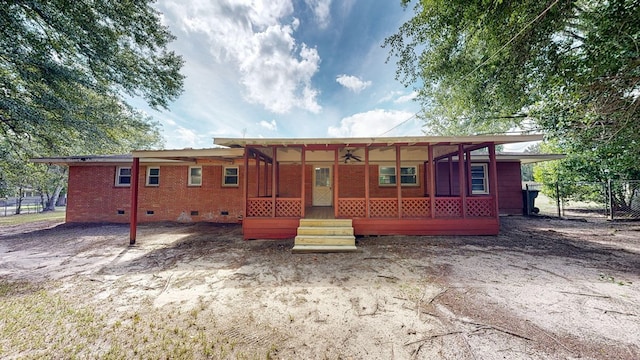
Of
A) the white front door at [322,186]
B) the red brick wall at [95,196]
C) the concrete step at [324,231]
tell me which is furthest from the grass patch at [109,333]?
the red brick wall at [95,196]

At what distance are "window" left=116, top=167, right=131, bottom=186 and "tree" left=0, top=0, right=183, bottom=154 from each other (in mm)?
1457

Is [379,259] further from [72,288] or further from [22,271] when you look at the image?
[22,271]

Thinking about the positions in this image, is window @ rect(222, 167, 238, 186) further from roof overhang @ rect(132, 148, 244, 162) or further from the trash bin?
the trash bin

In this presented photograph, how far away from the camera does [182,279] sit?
13.2 feet

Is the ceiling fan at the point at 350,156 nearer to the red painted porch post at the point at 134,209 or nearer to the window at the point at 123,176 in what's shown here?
the red painted porch post at the point at 134,209

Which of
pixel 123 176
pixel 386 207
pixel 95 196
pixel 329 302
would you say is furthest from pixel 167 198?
pixel 329 302

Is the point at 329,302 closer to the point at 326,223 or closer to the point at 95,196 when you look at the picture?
the point at 326,223

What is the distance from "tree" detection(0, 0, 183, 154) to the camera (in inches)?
310

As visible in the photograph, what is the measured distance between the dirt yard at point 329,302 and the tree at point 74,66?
600 cm

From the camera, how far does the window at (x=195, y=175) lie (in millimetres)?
10070

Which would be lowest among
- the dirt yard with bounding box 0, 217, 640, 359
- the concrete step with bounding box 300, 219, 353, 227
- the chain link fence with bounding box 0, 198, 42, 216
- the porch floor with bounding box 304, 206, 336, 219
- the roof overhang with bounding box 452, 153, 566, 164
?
the chain link fence with bounding box 0, 198, 42, 216

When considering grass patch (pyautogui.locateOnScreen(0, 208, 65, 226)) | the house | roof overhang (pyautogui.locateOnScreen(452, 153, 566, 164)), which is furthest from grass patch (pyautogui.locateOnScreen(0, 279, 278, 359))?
grass patch (pyautogui.locateOnScreen(0, 208, 65, 226))

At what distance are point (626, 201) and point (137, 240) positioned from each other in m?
21.9

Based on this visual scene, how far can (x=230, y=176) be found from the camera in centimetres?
1009
